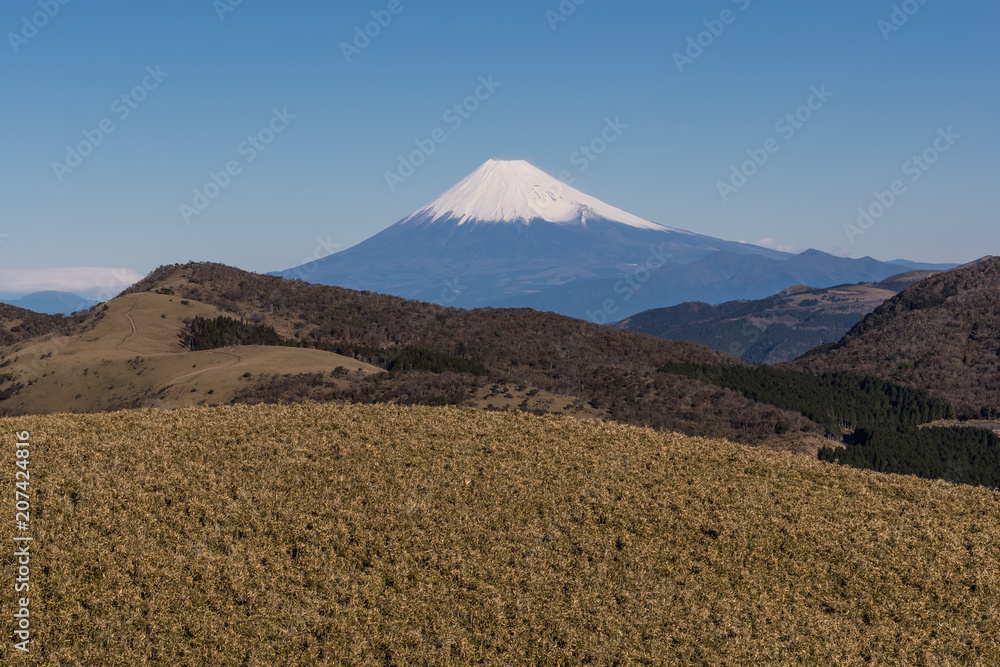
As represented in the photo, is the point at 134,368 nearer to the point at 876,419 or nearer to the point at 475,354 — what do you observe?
the point at 475,354

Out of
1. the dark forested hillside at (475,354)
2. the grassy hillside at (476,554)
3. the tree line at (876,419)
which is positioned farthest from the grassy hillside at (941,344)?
the grassy hillside at (476,554)

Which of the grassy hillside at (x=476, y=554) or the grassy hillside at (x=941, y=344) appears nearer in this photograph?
the grassy hillside at (x=476, y=554)

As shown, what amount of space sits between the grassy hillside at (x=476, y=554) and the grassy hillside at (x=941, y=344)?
310 ft

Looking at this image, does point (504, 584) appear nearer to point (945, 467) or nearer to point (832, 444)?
point (832, 444)

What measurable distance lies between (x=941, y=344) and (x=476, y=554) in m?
121

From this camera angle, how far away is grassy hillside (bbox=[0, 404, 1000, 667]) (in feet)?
37.6

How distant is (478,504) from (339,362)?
4921cm

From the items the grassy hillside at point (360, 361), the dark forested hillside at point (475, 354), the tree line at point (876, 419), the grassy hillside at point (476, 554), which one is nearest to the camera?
the grassy hillside at point (476, 554)

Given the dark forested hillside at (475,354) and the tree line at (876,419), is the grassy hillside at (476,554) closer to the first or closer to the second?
the dark forested hillside at (475,354)

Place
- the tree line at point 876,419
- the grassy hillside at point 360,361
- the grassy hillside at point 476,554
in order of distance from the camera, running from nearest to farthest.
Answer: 1. the grassy hillside at point 476,554
2. the grassy hillside at point 360,361
3. the tree line at point 876,419

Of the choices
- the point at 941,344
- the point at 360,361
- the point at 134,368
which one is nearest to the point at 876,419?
the point at 941,344

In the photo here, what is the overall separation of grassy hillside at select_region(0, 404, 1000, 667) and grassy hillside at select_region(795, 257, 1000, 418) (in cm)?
9463

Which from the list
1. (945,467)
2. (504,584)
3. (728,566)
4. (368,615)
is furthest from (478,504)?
(945,467)

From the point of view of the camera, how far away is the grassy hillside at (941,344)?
100 m
